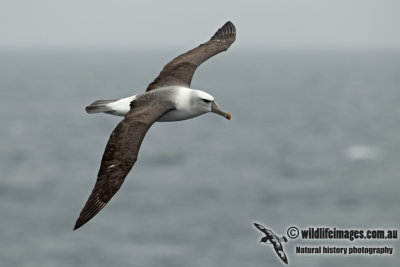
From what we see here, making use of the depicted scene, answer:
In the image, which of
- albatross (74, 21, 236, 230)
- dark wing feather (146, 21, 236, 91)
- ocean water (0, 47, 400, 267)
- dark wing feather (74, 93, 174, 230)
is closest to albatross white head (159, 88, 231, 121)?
albatross (74, 21, 236, 230)

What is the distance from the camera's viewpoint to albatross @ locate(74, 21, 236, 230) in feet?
42.0

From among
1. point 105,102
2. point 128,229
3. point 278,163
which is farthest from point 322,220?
point 105,102

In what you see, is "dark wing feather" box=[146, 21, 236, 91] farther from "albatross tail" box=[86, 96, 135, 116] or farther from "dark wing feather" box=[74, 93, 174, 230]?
"dark wing feather" box=[74, 93, 174, 230]

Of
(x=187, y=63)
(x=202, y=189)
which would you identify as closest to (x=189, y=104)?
(x=187, y=63)

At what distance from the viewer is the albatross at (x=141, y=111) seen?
12.8 meters

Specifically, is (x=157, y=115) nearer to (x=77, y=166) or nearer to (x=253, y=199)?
(x=253, y=199)

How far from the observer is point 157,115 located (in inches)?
548

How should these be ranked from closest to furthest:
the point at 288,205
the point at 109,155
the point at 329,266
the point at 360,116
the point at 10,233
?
1. the point at 109,155
2. the point at 329,266
3. the point at 10,233
4. the point at 288,205
5. the point at 360,116

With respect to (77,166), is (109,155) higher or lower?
lower

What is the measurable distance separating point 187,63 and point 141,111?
3.23 metres

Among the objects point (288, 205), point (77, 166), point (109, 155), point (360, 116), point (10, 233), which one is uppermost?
point (360, 116)

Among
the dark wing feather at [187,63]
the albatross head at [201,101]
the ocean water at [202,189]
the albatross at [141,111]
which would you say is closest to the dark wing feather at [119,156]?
the albatross at [141,111]

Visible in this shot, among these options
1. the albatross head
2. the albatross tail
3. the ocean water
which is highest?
the ocean water

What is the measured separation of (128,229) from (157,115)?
146 feet
